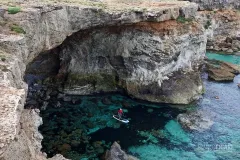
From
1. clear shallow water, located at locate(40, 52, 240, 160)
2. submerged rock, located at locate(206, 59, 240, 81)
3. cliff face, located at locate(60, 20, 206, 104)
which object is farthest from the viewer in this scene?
submerged rock, located at locate(206, 59, 240, 81)

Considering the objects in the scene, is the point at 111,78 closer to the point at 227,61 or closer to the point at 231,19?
the point at 227,61

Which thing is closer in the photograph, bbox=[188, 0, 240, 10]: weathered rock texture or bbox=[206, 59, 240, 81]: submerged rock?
bbox=[206, 59, 240, 81]: submerged rock

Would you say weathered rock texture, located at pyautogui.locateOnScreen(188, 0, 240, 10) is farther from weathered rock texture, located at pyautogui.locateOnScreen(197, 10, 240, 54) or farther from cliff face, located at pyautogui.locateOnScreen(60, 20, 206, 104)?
cliff face, located at pyautogui.locateOnScreen(60, 20, 206, 104)

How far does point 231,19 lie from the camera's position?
192 feet

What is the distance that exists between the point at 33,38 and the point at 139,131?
12118 mm

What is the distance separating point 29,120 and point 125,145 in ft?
29.0

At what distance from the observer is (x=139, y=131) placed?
26.8 meters

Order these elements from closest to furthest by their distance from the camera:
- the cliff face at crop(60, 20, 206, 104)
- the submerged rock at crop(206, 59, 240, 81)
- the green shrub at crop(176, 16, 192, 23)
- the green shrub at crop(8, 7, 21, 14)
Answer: the green shrub at crop(8, 7, 21, 14), the cliff face at crop(60, 20, 206, 104), the green shrub at crop(176, 16, 192, 23), the submerged rock at crop(206, 59, 240, 81)

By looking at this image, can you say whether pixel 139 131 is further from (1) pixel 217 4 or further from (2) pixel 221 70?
(1) pixel 217 4

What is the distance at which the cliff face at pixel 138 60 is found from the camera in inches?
1242

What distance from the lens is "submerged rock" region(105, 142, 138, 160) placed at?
70.5ft

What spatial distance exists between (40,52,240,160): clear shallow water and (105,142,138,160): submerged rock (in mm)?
1132

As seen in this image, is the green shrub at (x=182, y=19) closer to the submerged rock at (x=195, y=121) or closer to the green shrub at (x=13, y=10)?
the submerged rock at (x=195, y=121)

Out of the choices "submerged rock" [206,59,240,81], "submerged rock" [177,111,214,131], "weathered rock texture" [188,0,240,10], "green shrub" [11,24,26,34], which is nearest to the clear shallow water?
"submerged rock" [177,111,214,131]
